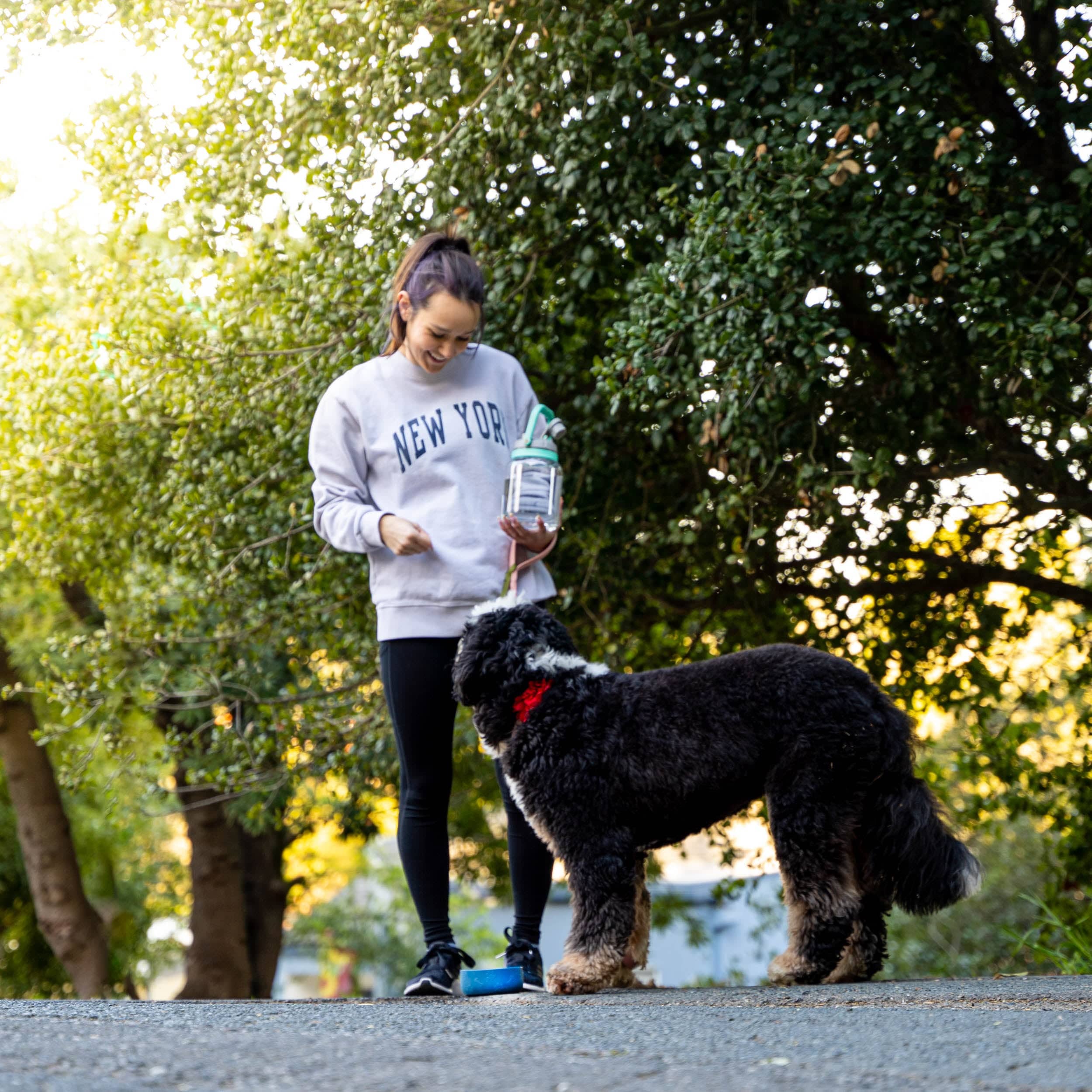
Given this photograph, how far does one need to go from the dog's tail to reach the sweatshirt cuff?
172cm

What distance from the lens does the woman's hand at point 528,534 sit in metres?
4.36

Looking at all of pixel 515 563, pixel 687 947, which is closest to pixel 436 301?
pixel 515 563

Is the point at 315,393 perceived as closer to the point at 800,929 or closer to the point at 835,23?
the point at 835,23

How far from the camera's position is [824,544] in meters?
6.45

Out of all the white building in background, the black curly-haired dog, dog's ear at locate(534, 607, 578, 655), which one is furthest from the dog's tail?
the white building in background

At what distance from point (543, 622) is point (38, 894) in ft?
31.2

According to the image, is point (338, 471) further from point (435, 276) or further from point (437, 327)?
point (435, 276)

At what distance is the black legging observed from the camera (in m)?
4.36

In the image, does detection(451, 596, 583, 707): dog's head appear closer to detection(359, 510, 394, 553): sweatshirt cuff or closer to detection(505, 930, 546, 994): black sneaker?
detection(359, 510, 394, 553): sweatshirt cuff

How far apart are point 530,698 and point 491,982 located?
863 mm

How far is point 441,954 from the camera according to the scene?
4348mm

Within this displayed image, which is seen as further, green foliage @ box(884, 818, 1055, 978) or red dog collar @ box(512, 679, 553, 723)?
green foliage @ box(884, 818, 1055, 978)

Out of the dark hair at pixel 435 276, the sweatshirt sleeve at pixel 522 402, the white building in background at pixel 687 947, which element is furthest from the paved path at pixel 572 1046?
the white building in background at pixel 687 947

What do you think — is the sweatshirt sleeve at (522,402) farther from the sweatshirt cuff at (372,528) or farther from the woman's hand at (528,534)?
the sweatshirt cuff at (372,528)
